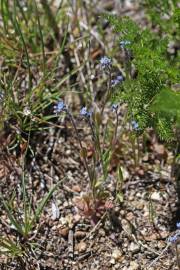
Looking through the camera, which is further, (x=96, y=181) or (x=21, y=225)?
(x=96, y=181)

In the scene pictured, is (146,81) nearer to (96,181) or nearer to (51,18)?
(96,181)

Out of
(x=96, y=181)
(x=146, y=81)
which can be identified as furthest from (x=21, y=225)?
(x=146, y=81)

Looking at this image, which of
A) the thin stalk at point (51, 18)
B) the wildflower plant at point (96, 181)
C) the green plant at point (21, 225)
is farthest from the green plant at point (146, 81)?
the thin stalk at point (51, 18)

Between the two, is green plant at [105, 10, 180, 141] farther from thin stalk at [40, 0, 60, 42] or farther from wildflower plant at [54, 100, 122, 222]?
thin stalk at [40, 0, 60, 42]

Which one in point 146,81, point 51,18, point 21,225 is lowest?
point 21,225

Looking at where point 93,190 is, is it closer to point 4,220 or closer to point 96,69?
point 4,220

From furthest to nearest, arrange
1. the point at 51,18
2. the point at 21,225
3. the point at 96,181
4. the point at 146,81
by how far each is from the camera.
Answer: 1. the point at 51,18
2. the point at 96,181
3. the point at 21,225
4. the point at 146,81

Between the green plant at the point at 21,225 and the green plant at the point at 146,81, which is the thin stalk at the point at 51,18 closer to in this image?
the green plant at the point at 146,81

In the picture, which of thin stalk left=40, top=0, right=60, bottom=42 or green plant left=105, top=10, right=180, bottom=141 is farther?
thin stalk left=40, top=0, right=60, bottom=42

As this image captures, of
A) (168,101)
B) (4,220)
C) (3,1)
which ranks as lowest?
(4,220)

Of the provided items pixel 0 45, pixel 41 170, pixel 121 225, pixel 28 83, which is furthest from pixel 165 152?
pixel 0 45

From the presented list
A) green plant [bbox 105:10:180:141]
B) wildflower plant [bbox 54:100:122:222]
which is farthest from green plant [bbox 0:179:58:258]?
green plant [bbox 105:10:180:141]
